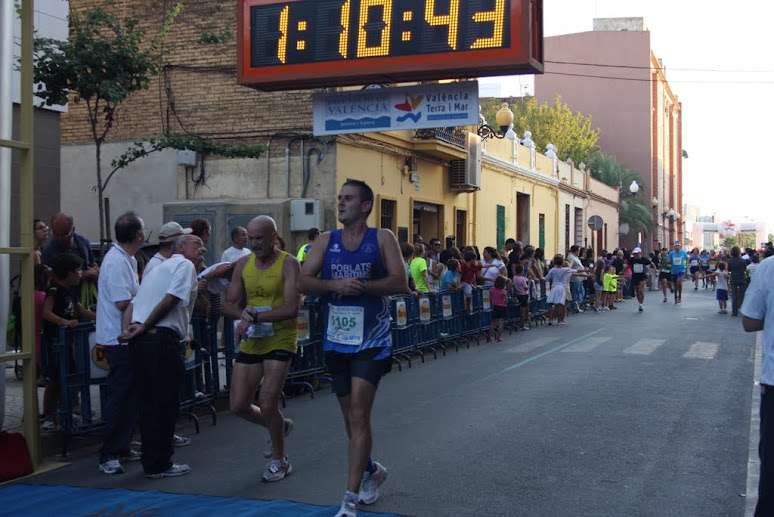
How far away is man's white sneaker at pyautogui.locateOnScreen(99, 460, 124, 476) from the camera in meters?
6.92

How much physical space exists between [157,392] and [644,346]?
35.9ft

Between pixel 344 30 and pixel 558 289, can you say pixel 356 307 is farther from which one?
pixel 558 289

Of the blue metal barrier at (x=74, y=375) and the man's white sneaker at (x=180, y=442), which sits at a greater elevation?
the blue metal barrier at (x=74, y=375)

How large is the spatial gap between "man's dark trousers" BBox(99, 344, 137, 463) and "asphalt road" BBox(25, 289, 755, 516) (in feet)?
0.82

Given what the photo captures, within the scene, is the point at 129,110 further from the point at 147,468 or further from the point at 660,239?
the point at 660,239

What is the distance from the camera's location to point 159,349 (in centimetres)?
674

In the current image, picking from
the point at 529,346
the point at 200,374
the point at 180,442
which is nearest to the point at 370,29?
the point at 529,346

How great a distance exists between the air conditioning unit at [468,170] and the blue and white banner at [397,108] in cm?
976

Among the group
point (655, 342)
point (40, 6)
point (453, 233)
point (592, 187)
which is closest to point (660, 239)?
point (592, 187)

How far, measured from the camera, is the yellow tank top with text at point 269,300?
6.50 meters

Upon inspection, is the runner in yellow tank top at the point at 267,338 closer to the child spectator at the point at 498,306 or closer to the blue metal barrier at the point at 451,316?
the blue metal barrier at the point at 451,316

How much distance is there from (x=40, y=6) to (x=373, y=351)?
447 inches

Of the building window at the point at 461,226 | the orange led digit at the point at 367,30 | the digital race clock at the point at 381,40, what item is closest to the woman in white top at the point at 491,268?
the digital race clock at the point at 381,40

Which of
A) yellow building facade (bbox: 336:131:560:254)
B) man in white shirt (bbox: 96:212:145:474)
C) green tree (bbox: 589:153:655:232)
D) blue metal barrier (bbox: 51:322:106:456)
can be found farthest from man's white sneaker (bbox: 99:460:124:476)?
green tree (bbox: 589:153:655:232)
